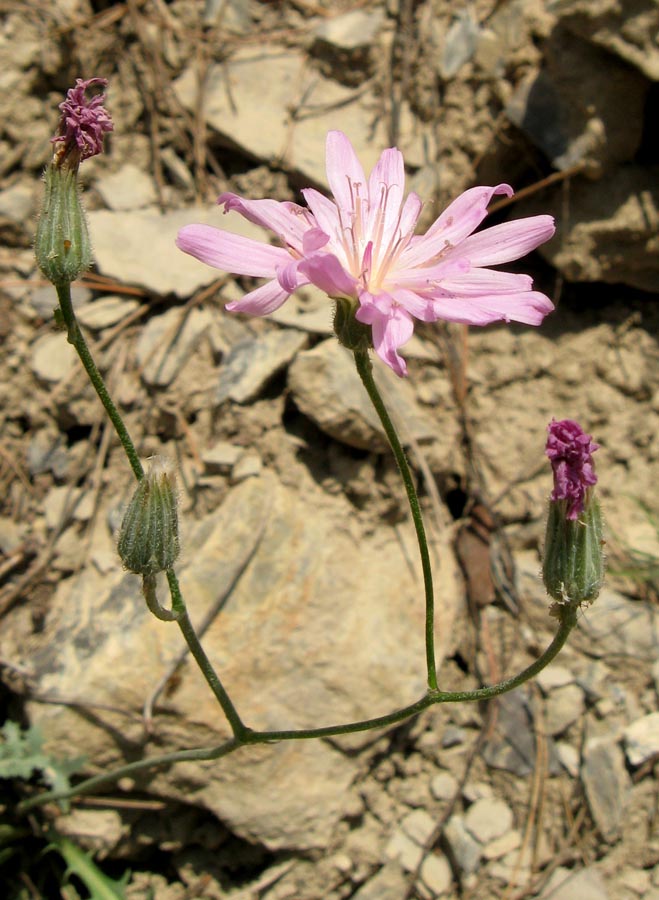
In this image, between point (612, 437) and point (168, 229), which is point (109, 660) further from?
point (612, 437)

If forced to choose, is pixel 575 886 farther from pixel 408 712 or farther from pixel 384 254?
pixel 384 254

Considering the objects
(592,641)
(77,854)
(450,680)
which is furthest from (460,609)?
(77,854)

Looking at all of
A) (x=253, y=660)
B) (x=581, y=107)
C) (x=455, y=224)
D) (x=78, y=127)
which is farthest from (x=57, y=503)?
(x=581, y=107)

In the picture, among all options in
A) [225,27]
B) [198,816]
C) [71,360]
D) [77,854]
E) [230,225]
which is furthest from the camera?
[225,27]

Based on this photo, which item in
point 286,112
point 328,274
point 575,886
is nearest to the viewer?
point 328,274

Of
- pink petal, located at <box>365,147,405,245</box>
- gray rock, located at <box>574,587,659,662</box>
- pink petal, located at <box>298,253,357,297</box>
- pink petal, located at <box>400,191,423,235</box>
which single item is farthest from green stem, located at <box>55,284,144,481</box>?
gray rock, located at <box>574,587,659,662</box>

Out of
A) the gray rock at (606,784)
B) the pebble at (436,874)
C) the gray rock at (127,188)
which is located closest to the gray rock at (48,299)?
the gray rock at (127,188)
